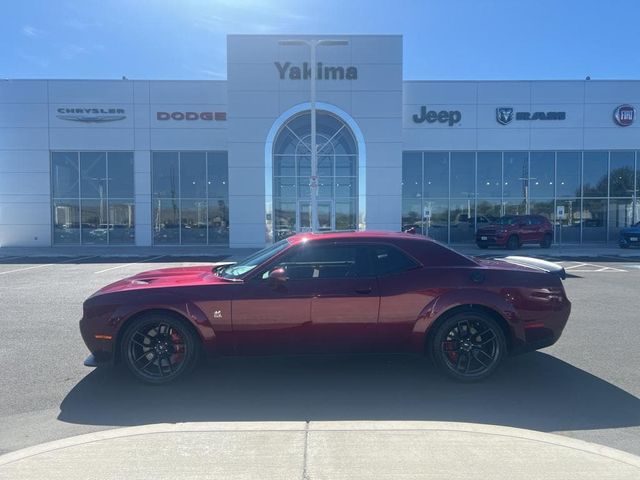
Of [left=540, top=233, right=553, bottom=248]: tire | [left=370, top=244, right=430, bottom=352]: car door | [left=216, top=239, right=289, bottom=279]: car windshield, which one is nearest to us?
[left=370, top=244, right=430, bottom=352]: car door

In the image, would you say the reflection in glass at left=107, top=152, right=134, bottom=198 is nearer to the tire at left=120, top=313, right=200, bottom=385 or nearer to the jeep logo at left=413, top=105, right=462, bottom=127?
the jeep logo at left=413, top=105, right=462, bottom=127

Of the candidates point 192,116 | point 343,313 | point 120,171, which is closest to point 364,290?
point 343,313

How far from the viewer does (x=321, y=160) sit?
23656mm

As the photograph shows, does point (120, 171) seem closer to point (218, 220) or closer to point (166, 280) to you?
point (218, 220)

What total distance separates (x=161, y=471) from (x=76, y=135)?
2543 cm

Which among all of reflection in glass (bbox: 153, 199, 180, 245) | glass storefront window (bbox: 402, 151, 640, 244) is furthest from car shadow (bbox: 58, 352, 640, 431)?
reflection in glass (bbox: 153, 199, 180, 245)

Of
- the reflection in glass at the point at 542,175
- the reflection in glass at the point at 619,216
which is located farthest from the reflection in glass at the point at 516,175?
the reflection in glass at the point at 619,216

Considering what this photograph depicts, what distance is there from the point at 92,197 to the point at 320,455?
2520 cm

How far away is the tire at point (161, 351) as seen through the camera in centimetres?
471

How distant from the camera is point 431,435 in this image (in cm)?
355

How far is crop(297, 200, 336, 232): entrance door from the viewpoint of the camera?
23998 mm

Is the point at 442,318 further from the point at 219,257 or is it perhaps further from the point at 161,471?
the point at 219,257

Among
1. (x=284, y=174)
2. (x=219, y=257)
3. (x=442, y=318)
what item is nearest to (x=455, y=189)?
(x=284, y=174)

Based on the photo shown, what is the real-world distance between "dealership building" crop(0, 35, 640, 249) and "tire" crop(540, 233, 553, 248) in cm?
176
